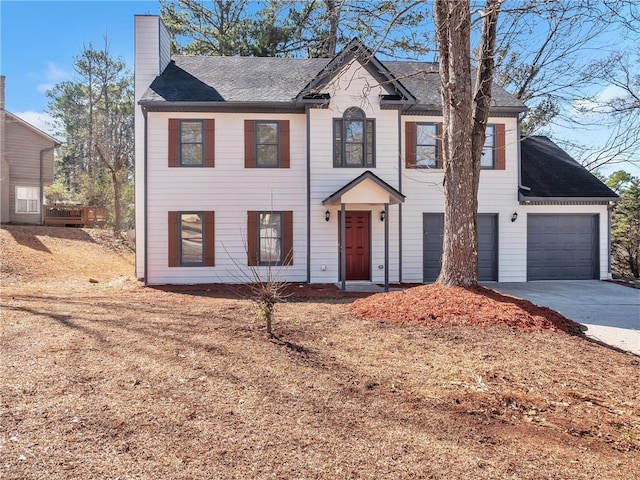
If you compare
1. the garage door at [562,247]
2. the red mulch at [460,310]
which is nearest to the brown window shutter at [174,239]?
the red mulch at [460,310]

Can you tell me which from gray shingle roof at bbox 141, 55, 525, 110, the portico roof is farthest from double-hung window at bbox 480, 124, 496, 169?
the portico roof

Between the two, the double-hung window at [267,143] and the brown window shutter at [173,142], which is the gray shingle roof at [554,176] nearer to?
the double-hung window at [267,143]

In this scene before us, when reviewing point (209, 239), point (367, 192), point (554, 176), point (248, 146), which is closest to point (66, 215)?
point (209, 239)

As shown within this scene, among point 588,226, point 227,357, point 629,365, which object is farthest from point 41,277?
point 588,226

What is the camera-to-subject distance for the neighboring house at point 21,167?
21312 mm

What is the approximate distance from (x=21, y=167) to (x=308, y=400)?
2517 centimetres

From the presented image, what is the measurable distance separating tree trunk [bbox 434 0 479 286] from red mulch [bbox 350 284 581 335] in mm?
493

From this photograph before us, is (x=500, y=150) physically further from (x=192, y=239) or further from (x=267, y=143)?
(x=192, y=239)

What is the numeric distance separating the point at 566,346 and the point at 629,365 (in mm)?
684

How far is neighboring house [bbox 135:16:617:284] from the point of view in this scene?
38.0 feet

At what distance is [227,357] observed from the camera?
4.77 m

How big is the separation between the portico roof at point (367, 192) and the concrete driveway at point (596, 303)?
13.4ft

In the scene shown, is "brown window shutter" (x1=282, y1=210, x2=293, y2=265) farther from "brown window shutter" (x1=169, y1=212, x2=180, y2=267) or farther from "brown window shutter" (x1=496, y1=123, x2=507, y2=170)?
"brown window shutter" (x1=496, y1=123, x2=507, y2=170)

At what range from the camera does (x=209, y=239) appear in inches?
462
